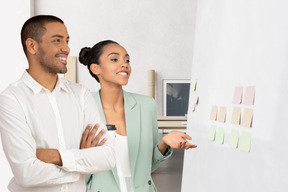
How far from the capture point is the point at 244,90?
75.8 inches

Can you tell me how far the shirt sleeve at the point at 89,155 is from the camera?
1.51 meters

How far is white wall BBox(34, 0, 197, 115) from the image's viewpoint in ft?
28.4

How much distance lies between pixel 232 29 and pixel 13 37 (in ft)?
22.2

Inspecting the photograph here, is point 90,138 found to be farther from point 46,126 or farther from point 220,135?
point 220,135

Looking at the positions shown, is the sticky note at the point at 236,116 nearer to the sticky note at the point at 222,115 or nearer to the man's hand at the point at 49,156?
the sticky note at the point at 222,115

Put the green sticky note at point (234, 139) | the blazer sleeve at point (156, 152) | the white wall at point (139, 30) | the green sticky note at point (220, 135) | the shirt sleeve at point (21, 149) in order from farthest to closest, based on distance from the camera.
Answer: the white wall at point (139, 30) → the blazer sleeve at point (156, 152) → the green sticky note at point (220, 135) → the green sticky note at point (234, 139) → the shirt sleeve at point (21, 149)

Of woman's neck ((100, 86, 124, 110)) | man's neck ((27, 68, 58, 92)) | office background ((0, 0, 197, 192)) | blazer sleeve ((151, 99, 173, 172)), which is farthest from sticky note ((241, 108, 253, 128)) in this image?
office background ((0, 0, 197, 192))

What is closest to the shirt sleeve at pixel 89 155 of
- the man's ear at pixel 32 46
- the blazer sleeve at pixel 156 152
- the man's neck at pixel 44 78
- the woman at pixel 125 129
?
the man's neck at pixel 44 78

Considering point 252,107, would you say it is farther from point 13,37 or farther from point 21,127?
point 13,37

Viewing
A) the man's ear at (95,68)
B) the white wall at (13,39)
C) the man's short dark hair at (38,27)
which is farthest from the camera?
the white wall at (13,39)

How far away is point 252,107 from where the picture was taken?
71.1 inches

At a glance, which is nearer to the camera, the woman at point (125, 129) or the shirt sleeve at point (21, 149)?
the shirt sleeve at point (21, 149)

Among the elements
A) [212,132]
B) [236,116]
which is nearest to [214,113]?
[212,132]

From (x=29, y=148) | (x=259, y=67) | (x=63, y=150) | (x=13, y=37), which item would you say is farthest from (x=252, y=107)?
(x=13, y=37)
